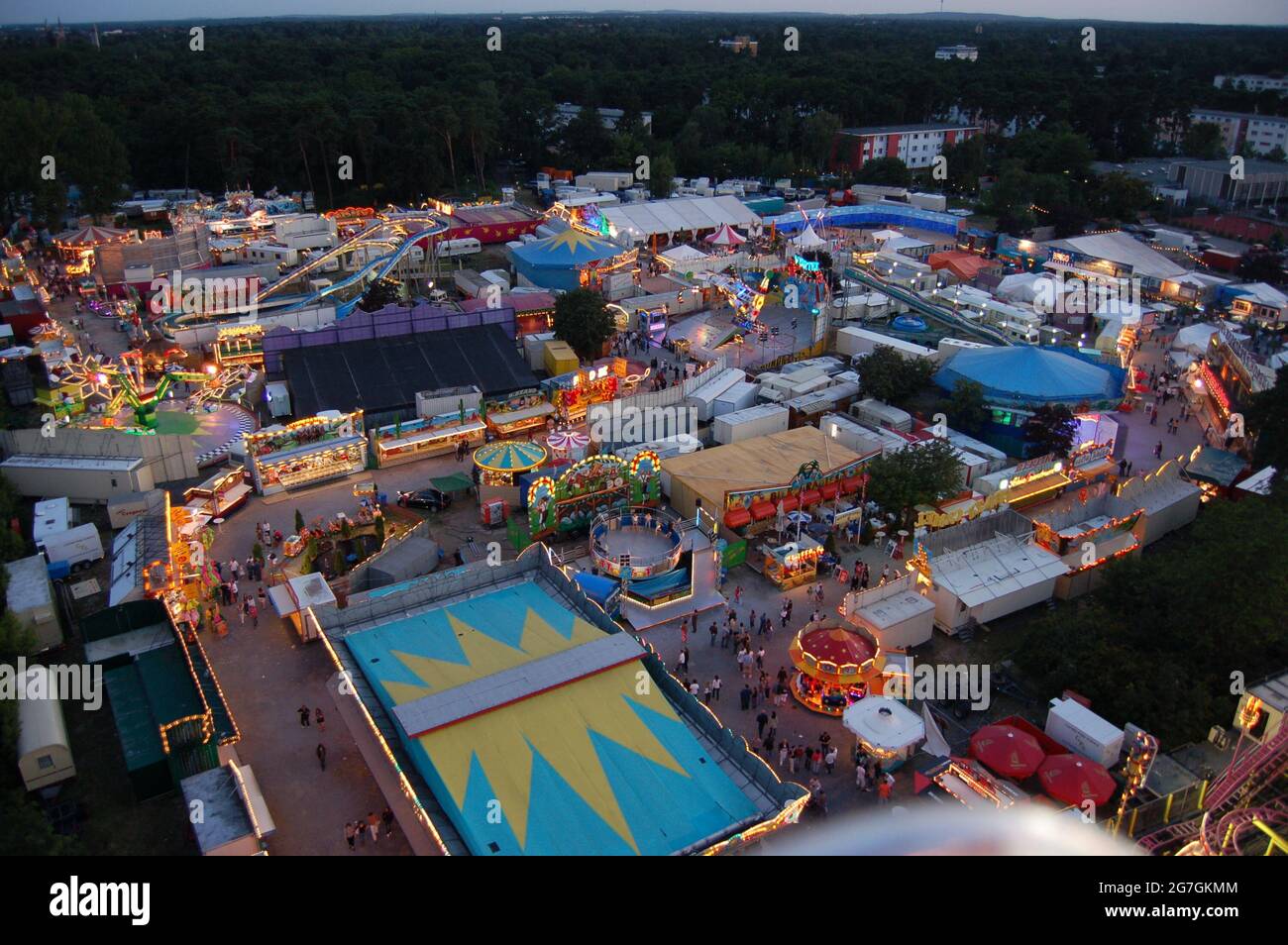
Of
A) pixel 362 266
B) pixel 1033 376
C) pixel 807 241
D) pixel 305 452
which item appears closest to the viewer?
pixel 305 452

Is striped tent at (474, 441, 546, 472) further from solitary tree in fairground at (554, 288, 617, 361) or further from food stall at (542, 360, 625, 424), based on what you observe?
solitary tree in fairground at (554, 288, 617, 361)

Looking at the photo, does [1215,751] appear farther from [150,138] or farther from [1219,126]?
[1219,126]

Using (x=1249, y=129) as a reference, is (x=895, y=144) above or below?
below

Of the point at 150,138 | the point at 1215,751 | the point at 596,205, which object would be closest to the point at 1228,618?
the point at 1215,751

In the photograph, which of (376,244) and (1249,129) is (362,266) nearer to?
(376,244)

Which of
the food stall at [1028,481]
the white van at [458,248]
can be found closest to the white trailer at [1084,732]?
the food stall at [1028,481]

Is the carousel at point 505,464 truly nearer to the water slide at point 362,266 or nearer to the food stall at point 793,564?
the food stall at point 793,564

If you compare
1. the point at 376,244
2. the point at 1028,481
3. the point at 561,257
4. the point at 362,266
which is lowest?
the point at 1028,481

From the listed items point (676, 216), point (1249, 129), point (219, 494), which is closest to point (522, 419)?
point (219, 494)
